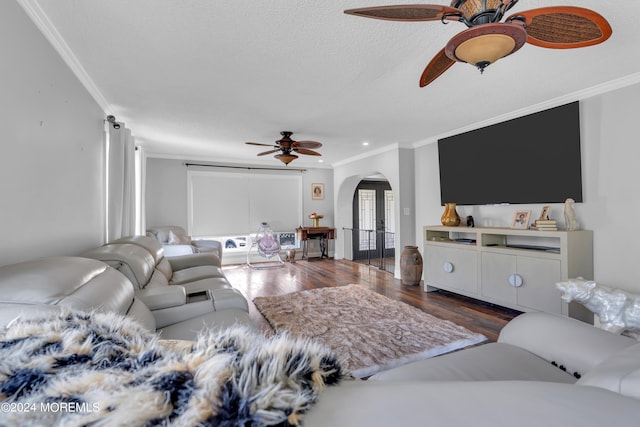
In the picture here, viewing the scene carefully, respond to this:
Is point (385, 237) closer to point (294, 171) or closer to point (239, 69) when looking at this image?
point (294, 171)

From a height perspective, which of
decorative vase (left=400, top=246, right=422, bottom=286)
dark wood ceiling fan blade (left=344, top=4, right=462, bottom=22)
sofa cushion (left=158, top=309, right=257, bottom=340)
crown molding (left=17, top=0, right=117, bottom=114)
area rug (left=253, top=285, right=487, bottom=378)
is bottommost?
area rug (left=253, top=285, right=487, bottom=378)

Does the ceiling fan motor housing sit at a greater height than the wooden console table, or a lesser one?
greater

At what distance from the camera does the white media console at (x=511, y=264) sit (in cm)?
269

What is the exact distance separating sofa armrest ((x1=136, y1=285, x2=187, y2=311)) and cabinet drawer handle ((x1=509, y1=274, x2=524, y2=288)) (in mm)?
3202

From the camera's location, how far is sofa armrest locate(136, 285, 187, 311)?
1.77 meters

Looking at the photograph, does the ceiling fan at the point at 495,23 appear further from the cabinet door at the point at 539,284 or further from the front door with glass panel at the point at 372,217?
the front door with glass panel at the point at 372,217

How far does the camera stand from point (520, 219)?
3.28 meters

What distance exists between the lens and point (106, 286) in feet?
4.28

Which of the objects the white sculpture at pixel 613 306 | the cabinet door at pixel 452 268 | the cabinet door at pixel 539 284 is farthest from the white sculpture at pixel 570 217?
the cabinet door at pixel 452 268

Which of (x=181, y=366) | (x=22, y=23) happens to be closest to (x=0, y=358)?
(x=181, y=366)

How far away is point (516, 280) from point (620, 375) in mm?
2927

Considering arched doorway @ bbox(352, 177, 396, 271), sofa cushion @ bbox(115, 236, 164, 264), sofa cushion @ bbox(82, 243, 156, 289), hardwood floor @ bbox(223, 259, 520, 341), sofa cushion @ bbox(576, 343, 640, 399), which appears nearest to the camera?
sofa cushion @ bbox(576, 343, 640, 399)

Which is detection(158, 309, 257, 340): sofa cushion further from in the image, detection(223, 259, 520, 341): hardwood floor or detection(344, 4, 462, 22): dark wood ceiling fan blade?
detection(344, 4, 462, 22): dark wood ceiling fan blade

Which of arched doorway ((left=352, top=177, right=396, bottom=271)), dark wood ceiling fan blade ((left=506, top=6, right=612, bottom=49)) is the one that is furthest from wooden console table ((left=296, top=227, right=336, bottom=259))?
dark wood ceiling fan blade ((left=506, top=6, right=612, bottom=49))
